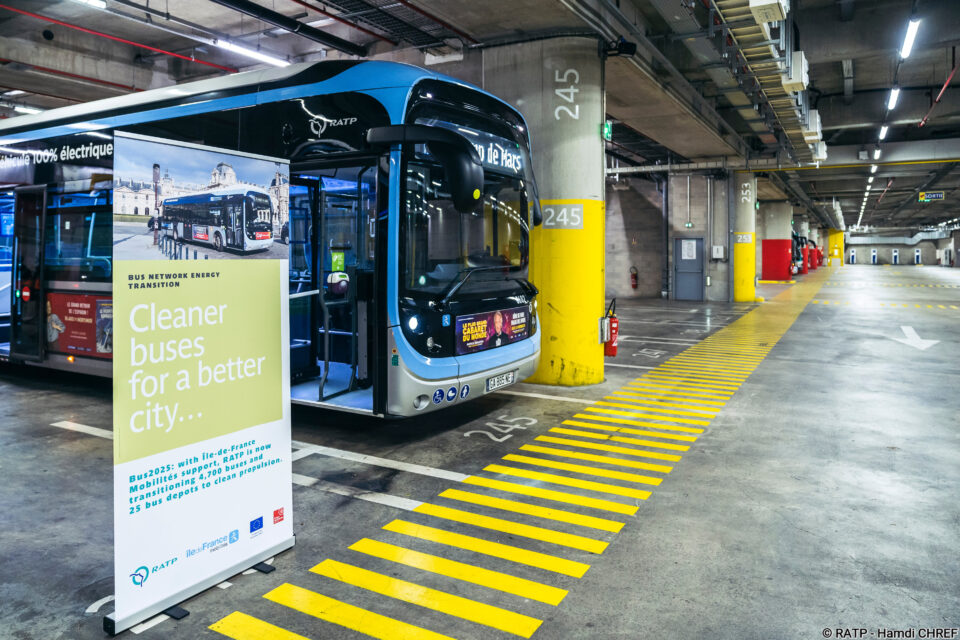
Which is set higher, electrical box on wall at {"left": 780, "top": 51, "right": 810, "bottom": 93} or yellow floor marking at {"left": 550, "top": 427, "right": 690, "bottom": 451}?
electrical box on wall at {"left": 780, "top": 51, "right": 810, "bottom": 93}

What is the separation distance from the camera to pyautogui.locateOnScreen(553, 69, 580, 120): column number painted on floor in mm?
8641

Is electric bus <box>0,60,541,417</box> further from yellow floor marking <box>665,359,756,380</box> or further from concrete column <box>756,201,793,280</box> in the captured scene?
concrete column <box>756,201,793,280</box>

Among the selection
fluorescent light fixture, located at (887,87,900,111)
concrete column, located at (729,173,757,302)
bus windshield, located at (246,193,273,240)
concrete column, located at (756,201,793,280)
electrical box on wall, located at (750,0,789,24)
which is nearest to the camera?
bus windshield, located at (246,193,273,240)

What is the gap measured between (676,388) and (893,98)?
43.5ft

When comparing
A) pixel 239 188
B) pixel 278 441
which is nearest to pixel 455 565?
pixel 278 441

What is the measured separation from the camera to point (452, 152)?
495cm

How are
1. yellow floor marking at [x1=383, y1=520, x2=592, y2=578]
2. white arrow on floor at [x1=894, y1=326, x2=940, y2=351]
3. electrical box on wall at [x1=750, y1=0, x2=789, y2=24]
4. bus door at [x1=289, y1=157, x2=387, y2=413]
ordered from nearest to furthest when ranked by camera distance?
yellow floor marking at [x1=383, y1=520, x2=592, y2=578], bus door at [x1=289, y1=157, x2=387, y2=413], electrical box on wall at [x1=750, y1=0, x2=789, y2=24], white arrow on floor at [x1=894, y1=326, x2=940, y2=351]

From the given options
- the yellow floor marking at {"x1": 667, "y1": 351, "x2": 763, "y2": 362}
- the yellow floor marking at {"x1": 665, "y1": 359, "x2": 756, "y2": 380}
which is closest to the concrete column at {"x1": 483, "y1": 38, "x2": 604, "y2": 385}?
the yellow floor marking at {"x1": 665, "y1": 359, "x2": 756, "y2": 380}

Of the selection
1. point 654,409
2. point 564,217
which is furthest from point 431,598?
point 564,217

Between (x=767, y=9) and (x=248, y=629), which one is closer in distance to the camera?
(x=248, y=629)

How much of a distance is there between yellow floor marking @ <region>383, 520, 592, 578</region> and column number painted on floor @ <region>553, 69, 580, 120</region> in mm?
6320

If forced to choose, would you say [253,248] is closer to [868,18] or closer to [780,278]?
[868,18]

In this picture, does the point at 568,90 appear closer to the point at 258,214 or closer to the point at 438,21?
the point at 438,21

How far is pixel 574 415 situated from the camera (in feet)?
23.8
